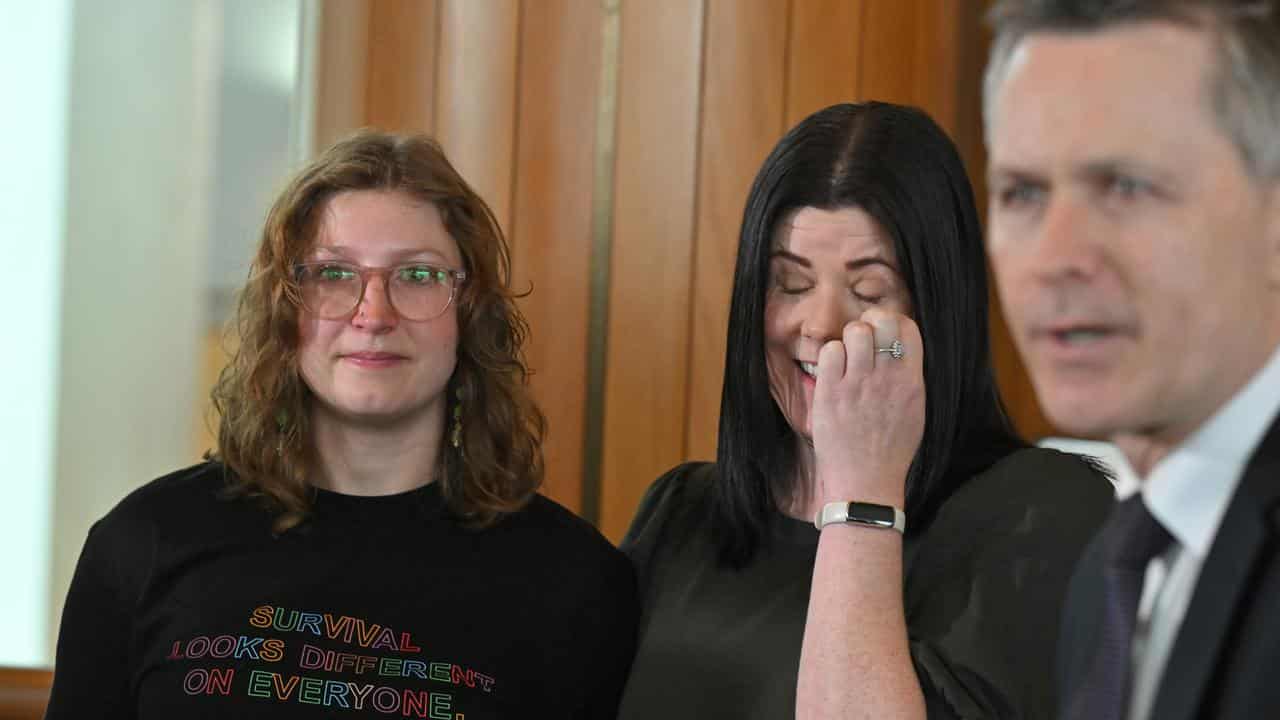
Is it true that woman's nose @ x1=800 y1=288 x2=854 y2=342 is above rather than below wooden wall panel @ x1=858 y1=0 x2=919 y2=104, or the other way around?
below

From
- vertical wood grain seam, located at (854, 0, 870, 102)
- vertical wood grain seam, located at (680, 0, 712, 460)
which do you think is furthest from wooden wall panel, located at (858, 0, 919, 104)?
vertical wood grain seam, located at (680, 0, 712, 460)

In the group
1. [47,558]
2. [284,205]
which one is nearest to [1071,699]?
[284,205]

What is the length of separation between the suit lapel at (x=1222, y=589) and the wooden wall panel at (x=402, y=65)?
6.82 feet

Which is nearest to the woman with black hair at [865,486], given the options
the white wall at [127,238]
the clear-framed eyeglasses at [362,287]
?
the clear-framed eyeglasses at [362,287]

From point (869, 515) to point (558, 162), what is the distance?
4.53 ft

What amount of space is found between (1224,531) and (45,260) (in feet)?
8.24

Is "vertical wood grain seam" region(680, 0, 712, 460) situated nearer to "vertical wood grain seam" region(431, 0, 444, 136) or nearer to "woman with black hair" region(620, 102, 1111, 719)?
"vertical wood grain seam" region(431, 0, 444, 136)

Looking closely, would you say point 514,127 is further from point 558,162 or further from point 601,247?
point 601,247

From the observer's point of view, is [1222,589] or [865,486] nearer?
[1222,589]

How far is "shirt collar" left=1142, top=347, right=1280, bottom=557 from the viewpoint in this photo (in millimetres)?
649

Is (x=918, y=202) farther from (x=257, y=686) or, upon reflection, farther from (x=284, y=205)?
(x=257, y=686)

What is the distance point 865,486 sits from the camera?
4.23ft

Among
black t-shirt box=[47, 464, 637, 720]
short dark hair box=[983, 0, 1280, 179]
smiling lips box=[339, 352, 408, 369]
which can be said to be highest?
short dark hair box=[983, 0, 1280, 179]

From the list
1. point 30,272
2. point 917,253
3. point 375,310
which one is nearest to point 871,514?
point 917,253
